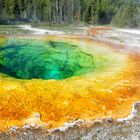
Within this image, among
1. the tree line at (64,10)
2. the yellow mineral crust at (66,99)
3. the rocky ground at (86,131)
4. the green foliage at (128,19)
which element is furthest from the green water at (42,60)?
the tree line at (64,10)

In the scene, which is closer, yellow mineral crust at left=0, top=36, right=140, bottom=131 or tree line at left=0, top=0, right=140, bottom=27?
yellow mineral crust at left=0, top=36, right=140, bottom=131

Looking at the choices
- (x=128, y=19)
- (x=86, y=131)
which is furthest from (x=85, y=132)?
(x=128, y=19)

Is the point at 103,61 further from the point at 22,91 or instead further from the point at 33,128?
the point at 33,128

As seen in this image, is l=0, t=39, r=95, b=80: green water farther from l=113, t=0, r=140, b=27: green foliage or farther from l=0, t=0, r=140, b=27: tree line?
l=0, t=0, r=140, b=27: tree line

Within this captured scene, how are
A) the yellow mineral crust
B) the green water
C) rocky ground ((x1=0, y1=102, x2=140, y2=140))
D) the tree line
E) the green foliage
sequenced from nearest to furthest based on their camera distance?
1. rocky ground ((x1=0, y1=102, x2=140, y2=140))
2. the yellow mineral crust
3. the green water
4. the green foliage
5. the tree line

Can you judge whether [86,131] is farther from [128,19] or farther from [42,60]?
[128,19]

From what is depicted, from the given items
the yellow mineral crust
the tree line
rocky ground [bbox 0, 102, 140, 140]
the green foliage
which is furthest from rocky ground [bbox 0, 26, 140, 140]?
the tree line
